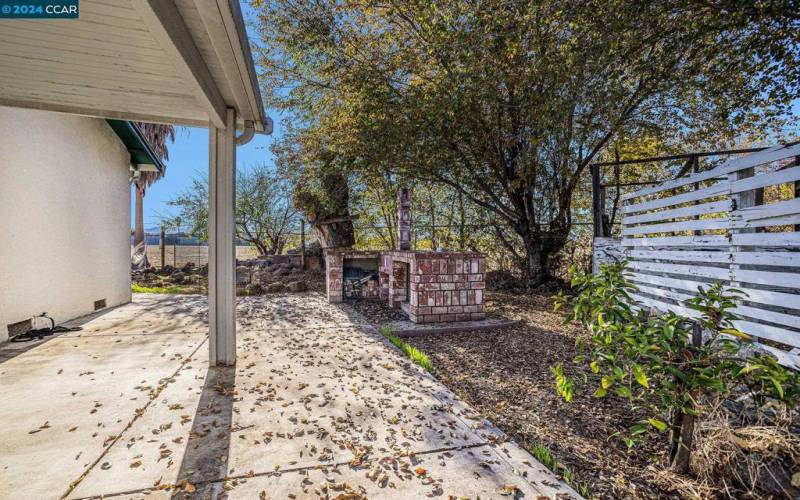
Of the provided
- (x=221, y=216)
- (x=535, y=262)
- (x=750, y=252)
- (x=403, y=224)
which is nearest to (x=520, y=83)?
(x=403, y=224)

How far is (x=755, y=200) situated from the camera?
293cm

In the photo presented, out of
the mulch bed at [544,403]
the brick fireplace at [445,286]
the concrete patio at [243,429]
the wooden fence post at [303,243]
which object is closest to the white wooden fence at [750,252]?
the mulch bed at [544,403]

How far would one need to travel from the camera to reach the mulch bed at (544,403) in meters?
1.74

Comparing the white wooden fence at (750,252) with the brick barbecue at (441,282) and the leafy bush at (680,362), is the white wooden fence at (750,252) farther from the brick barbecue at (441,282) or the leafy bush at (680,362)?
the brick barbecue at (441,282)

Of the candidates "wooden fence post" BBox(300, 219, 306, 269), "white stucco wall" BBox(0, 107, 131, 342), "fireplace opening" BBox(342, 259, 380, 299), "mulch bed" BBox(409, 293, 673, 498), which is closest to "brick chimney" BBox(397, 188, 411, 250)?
"fireplace opening" BBox(342, 259, 380, 299)

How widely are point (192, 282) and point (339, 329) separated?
20.9 feet

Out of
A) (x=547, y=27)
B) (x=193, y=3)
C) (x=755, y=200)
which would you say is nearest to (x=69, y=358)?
(x=193, y=3)

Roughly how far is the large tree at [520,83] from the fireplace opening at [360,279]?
1.95 metres

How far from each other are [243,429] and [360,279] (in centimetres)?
438

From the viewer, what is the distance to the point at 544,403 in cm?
246

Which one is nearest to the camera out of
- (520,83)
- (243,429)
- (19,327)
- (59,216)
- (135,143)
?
(243,429)

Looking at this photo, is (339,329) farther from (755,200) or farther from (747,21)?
(747,21)

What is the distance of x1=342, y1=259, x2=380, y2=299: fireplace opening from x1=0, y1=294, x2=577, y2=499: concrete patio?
2665 mm

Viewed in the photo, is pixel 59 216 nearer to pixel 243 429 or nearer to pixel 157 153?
pixel 243 429
